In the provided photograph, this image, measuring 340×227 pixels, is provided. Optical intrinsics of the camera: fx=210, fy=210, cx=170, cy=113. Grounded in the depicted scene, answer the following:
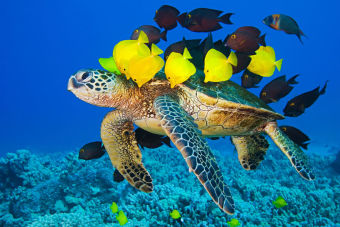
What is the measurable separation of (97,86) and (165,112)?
107 cm

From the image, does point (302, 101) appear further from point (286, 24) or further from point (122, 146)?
point (122, 146)

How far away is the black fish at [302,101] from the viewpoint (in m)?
3.38

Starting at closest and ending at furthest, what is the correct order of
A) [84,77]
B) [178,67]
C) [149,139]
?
[178,67], [84,77], [149,139]

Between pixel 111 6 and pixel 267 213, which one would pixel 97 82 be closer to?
pixel 267 213

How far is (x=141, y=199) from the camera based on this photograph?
4105 millimetres

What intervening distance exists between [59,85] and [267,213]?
407 ft

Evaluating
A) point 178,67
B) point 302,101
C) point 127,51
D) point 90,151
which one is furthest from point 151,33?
point 302,101

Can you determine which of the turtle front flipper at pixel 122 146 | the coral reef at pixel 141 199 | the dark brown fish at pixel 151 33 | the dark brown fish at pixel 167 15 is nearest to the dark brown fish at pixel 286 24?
the dark brown fish at pixel 167 15

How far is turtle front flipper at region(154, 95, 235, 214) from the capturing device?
196 centimetres

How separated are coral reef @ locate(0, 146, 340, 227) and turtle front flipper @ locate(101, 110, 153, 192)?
37.5 inches

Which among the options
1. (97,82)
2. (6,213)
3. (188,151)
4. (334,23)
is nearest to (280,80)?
(188,151)

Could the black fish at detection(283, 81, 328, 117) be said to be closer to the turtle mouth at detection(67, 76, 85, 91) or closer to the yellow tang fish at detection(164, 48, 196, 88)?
the yellow tang fish at detection(164, 48, 196, 88)

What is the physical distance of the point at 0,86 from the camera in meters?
101

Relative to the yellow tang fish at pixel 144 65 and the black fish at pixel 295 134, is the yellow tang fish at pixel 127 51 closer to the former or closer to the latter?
the yellow tang fish at pixel 144 65
